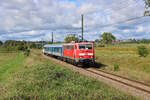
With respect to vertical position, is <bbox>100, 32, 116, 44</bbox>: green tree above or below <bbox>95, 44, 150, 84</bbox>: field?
above

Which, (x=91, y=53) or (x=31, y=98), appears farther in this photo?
(x=91, y=53)

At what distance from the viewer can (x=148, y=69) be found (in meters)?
20.1

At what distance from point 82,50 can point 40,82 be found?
14.2 m

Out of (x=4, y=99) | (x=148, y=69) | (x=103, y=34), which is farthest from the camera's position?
(x=103, y=34)

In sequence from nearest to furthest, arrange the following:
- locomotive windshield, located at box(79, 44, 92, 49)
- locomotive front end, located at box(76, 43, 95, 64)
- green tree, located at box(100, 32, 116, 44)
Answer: locomotive front end, located at box(76, 43, 95, 64) < locomotive windshield, located at box(79, 44, 92, 49) < green tree, located at box(100, 32, 116, 44)

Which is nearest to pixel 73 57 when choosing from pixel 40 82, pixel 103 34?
pixel 40 82

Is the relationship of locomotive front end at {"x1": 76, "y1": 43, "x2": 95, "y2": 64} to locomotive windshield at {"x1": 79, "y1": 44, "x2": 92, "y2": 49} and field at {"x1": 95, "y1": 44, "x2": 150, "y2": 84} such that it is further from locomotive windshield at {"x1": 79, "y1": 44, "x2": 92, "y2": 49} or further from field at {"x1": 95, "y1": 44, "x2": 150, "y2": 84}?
field at {"x1": 95, "y1": 44, "x2": 150, "y2": 84}

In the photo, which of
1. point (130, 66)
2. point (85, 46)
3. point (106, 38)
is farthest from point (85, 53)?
point (106, 38)

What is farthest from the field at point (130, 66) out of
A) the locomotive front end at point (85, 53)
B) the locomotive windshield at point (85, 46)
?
the locomotive windshield at point (85, 46)

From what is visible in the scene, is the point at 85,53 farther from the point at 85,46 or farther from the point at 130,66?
the point at 130,66

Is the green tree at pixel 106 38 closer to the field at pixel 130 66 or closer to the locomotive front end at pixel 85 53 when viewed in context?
the field at pixel 130 66

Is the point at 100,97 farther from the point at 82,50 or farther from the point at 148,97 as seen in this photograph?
the point at 82,50

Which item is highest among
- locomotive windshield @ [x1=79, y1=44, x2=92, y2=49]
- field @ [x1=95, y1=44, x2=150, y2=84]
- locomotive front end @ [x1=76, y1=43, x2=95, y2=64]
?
locomotive windshield @ [x1=79, y1=44, x2=92, y2=49]

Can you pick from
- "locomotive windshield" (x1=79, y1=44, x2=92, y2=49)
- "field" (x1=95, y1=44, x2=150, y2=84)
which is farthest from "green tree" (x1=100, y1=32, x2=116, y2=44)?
"locomotive windshield" (x1=79, y1=44, x2=92, y2=49)
